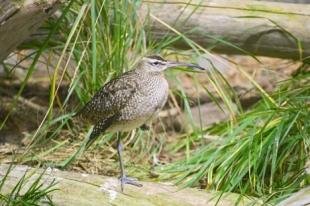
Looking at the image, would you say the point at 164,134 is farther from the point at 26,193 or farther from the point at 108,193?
the point at 26,193

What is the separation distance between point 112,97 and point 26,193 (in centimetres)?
86

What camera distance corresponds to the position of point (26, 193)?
481 centimetres

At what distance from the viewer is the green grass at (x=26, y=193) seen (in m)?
4.78

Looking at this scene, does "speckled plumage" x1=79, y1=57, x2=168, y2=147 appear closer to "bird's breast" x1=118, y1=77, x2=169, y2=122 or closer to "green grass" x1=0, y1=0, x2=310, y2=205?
"bird's breast" x1=118, y1=77, x2=169, y2=122

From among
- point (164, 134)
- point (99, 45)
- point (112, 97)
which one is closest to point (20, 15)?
point (112, 97)

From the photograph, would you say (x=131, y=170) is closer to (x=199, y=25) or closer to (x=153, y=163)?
(x=153, y=163)

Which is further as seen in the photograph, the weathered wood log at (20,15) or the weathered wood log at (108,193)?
the weathered wood log at (108,193)

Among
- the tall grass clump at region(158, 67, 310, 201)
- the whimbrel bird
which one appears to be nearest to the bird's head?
Result: the whimbrel bird

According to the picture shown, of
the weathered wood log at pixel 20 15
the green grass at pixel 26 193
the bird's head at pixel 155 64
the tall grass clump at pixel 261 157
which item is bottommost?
the tall grass clump at pixel 261 157

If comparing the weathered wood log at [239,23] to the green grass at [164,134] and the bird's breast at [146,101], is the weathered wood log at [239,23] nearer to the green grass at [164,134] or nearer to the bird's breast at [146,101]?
the green grass at [164,134]

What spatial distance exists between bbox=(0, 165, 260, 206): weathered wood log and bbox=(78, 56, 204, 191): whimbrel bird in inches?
9.5

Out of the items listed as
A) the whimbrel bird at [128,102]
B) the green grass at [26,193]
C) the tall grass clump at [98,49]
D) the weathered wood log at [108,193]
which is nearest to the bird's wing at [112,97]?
the whimbrel bird at [128,102]

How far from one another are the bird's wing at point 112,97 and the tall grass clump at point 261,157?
2.12ft

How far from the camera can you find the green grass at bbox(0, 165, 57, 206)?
4.78 m
